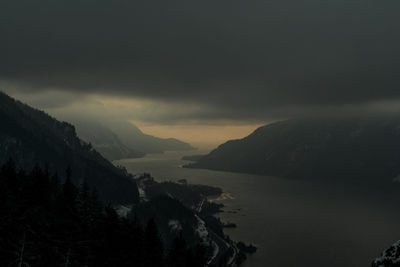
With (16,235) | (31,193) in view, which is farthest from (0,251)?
(31,193)

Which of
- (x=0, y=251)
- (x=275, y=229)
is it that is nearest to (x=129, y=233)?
(x=0, y=251)

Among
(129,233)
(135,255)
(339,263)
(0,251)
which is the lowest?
(339,263)

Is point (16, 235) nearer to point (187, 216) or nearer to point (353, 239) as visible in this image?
point (187, 216)

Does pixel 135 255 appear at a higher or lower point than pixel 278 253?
higher

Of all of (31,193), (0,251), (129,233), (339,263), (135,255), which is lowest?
(339,263)

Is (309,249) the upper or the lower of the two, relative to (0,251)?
lower

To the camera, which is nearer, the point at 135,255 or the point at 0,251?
the point at 0,251

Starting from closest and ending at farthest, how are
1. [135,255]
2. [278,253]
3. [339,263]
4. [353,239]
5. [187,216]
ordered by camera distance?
[135,255]
[339,263]
[278,253]
[353,239]
[187,216]

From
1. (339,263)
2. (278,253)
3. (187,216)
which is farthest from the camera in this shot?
(187,216)

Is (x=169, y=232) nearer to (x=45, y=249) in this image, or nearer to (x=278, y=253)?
(x=278, y=253)
